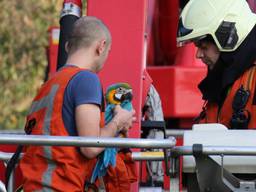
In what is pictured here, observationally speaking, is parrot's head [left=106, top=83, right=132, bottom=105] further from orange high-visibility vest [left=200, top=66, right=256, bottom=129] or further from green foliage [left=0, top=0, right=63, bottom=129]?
green foliage [left=0, top=0, right=63, bottom=129]

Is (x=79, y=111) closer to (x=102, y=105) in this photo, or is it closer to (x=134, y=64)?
(x=102, y=105)

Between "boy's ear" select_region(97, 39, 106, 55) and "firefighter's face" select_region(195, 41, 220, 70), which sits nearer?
"boy's ear" select_region(97, 39, 106, 55)

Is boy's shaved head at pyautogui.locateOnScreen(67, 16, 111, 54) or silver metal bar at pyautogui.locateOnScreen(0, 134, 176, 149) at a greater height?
boy's shaved head at pyautogui.locateOnScreen(67, 16, 111, 54)

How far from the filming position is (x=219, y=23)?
491 cm

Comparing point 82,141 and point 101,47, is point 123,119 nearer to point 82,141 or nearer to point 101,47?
point 101,47

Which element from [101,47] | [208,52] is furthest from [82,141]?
[208,52]

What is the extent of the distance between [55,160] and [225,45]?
1.21 m

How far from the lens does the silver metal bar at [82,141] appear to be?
12.3ft

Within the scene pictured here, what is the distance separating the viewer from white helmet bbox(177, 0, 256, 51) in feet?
16.1

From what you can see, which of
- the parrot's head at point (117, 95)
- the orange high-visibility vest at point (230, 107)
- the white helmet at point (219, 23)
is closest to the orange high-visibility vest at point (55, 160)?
the parrot's head at point (117, 95)

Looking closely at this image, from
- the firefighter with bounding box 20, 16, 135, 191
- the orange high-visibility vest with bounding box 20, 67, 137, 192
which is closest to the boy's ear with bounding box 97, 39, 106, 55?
the firefighter with bounding box 20, 16, 135, 191

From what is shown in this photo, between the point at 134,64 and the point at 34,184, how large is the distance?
96 cm

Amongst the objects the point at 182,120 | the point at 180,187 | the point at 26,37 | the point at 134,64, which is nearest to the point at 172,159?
the point at 180,187

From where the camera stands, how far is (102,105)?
4.14 meters
